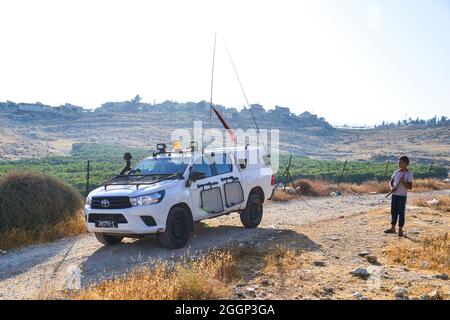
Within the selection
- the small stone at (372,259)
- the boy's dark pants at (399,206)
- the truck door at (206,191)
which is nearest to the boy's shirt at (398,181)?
the boy's dark pants at (399,206)

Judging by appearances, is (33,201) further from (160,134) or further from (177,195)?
(160,134)

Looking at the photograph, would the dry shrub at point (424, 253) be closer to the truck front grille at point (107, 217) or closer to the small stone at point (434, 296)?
the small stone at point (434, 296)

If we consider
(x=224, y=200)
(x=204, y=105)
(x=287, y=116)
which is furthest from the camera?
(x=204, y=105)

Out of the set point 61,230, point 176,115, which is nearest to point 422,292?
point 61,230

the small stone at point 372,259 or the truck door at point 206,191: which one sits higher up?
the truck door at point 206,191

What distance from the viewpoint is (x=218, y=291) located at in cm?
602

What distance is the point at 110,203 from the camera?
345 inches

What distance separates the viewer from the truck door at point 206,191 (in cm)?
957

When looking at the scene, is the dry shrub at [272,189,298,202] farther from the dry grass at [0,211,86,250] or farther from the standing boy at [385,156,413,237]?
the dry grass at [0,211,86,250]

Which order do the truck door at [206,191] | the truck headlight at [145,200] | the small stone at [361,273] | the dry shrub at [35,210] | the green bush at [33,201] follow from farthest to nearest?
1. the green bush at [33,201]
2. the dry shrub at [35,210]
3. the truck door at [206,191]
4. the truck headlight at [145,200]
5. the small stone at [361,273]

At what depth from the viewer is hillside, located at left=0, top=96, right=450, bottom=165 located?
7624cm

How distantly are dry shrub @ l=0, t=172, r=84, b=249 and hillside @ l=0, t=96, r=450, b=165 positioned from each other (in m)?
50.8

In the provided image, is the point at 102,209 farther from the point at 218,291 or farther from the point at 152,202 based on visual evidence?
the point at 218,291

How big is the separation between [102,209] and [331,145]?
96.9 meters
